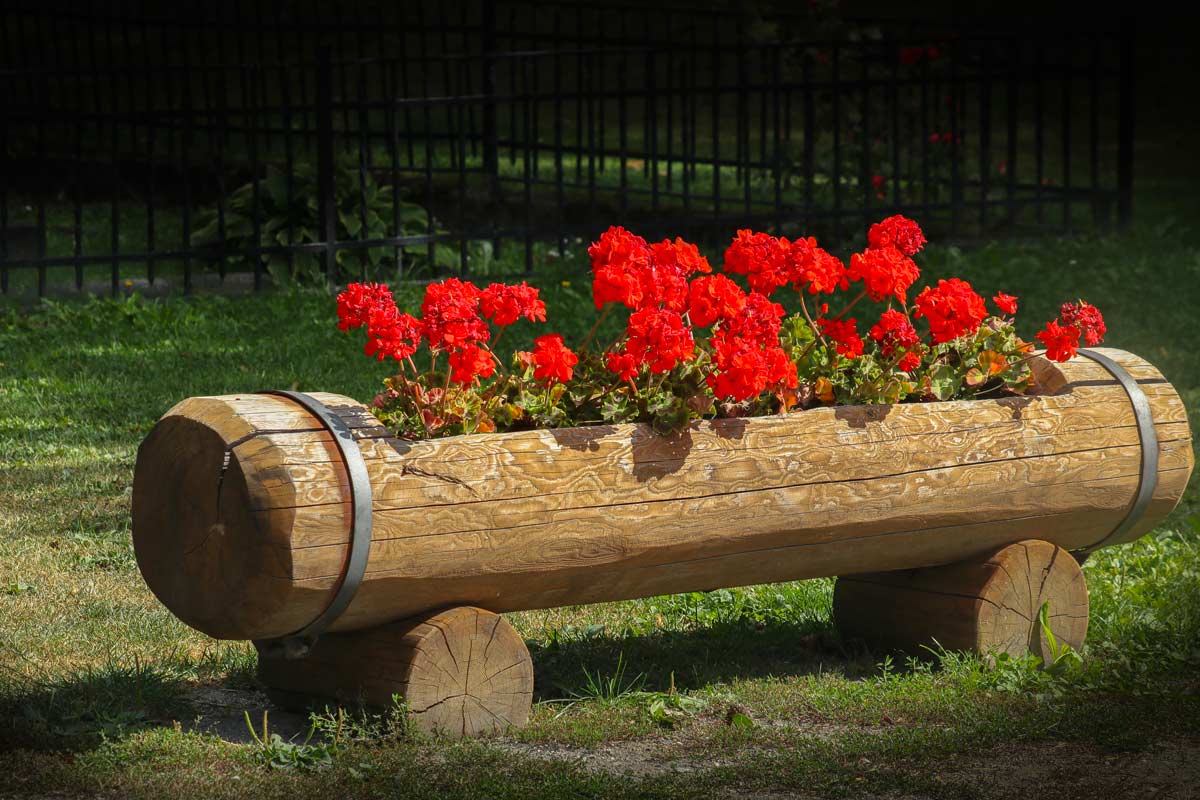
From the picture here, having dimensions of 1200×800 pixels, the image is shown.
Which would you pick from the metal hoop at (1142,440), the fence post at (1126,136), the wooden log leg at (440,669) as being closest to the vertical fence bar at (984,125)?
the fence post at (1126,136)

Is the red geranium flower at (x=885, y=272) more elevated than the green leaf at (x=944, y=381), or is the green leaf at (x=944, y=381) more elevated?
the red geranium flower at (x=885, y=272)

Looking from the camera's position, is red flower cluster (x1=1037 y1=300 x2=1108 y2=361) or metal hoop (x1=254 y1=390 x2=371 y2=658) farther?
red flower cluster (x1=1037 y1=300 x2=1108 y2=361)

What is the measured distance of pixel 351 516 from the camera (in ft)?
12.0

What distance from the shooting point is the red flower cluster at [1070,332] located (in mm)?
4535

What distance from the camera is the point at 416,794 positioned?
12.0 ft

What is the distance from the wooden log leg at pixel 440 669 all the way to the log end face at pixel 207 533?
10.5 inches

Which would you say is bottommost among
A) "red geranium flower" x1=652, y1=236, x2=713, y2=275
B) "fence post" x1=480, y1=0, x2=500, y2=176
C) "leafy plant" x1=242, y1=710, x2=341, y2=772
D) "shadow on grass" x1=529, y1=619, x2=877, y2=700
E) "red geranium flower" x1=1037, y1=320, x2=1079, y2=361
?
"shadow on grass" x1=529, y1=619, x2=877, y2=700

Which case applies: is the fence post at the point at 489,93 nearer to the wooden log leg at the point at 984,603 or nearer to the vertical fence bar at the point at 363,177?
the vertical fence bar at the point at 363,177

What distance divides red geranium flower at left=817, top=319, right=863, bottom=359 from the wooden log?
19cm

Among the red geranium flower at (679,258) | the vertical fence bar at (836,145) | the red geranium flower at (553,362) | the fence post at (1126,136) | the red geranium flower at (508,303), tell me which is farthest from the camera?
the fence post at (1126,136)

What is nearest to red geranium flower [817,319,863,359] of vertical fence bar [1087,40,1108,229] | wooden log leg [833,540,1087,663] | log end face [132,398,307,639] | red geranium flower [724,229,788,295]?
red geranium flower [724,229,788,295]

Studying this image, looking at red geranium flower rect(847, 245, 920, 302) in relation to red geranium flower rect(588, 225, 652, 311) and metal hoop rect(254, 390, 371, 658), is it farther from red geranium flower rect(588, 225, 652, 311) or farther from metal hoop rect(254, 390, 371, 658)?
metal hoop rect(254, 390, 371, 658)

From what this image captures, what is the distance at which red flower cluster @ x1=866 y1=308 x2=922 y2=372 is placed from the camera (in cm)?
445

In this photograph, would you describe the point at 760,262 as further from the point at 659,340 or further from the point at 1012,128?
the point at 1012,128
